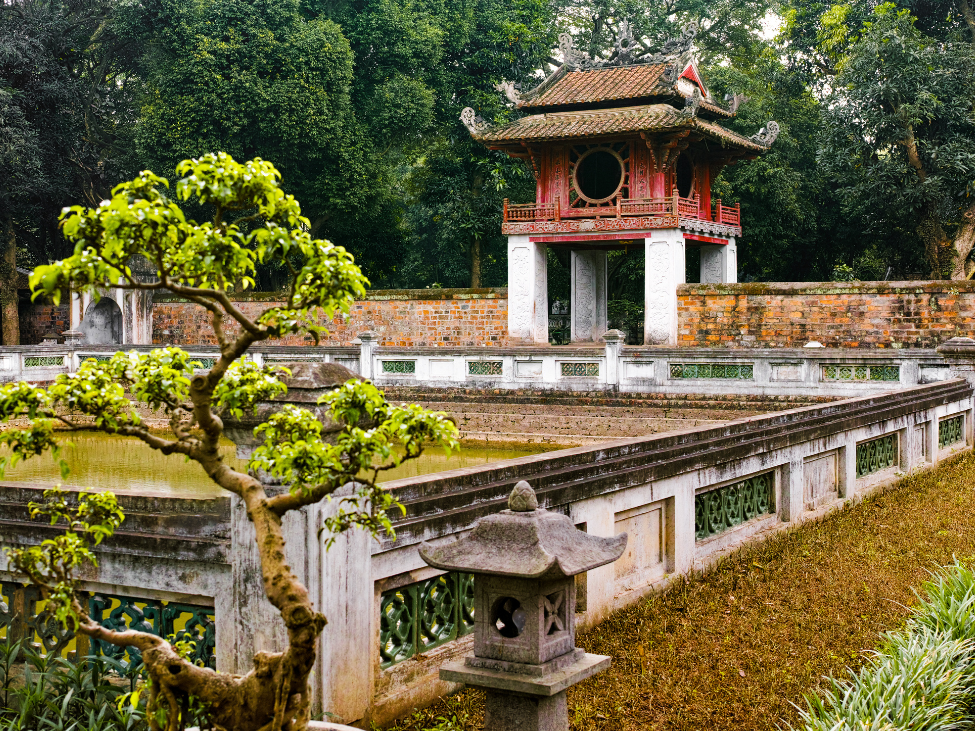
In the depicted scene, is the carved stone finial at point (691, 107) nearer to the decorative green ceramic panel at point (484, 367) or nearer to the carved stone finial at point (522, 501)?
the decorative green ceramic panel at point (484, 367)

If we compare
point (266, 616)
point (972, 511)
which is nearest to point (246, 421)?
point (266, 616)

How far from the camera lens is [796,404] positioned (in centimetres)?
1700

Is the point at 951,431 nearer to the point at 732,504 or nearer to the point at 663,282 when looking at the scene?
the point at 732,504

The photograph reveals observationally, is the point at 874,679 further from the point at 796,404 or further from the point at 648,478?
the point at 796,404

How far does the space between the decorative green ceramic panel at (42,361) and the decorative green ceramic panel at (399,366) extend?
7871mm

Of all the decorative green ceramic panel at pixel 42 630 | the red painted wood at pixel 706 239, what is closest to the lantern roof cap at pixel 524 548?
the decorative green ceramic panel at pixel 42 630

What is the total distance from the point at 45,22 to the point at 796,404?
1013 inches

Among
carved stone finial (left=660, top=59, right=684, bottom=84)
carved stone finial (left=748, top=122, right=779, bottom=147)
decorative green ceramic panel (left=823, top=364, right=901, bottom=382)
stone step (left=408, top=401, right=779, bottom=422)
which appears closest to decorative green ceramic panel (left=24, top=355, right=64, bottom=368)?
stone step (left=408, top=401, right=779, bottom=422)

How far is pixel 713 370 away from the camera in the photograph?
18125 millimetres

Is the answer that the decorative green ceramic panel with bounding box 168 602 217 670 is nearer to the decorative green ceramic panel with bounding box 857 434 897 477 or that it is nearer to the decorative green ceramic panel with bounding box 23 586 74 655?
the decorative green ceramic panel with bounding box 23 586 74 655

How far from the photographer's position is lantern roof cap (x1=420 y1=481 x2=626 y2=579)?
360cm

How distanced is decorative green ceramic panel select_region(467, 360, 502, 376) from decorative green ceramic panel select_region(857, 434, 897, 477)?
1004cm

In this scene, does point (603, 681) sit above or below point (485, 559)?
below

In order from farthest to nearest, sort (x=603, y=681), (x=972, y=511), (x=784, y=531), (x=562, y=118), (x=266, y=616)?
(x=562, y=118) → (x=972, y=511) → (x=784, y=531) → (x=603, y=681) → (x=266, y=616)
